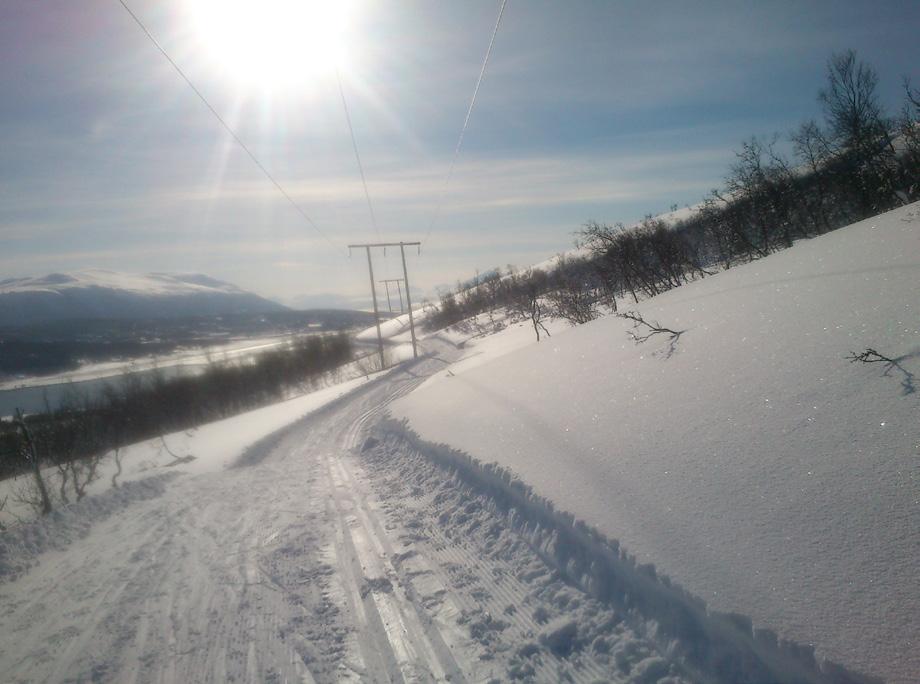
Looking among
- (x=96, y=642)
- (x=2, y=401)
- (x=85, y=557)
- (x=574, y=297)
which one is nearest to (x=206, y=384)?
(x=2, y=401)

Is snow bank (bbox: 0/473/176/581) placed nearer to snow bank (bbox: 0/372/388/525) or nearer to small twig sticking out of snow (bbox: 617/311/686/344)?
snow bank (bbox: 0/372/388/525)

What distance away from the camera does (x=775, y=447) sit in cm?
387

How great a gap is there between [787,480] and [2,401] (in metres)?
45.4

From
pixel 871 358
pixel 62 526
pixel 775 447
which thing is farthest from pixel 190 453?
pixel 871 358

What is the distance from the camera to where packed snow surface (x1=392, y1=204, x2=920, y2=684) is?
2.73 m

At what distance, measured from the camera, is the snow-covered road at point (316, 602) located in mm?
3537

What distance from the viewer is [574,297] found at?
24688 mm

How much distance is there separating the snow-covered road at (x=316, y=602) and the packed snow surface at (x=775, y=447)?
73 centimetres

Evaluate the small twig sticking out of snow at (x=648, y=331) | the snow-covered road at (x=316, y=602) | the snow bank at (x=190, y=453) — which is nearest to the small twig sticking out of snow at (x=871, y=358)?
the snow-covered road at (x=316, y=602)

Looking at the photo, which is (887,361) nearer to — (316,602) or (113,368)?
(316,602)

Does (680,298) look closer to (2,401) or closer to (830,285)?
(830,285)

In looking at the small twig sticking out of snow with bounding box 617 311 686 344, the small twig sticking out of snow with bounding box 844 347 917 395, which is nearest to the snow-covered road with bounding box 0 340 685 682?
the small twig sticking out of snow with bounding box 844 347 917 395

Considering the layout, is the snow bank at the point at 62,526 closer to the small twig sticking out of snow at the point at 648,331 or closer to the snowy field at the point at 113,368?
the small twig sticking out of snow at the point at 648,331

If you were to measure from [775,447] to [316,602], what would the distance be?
4.04 meters
